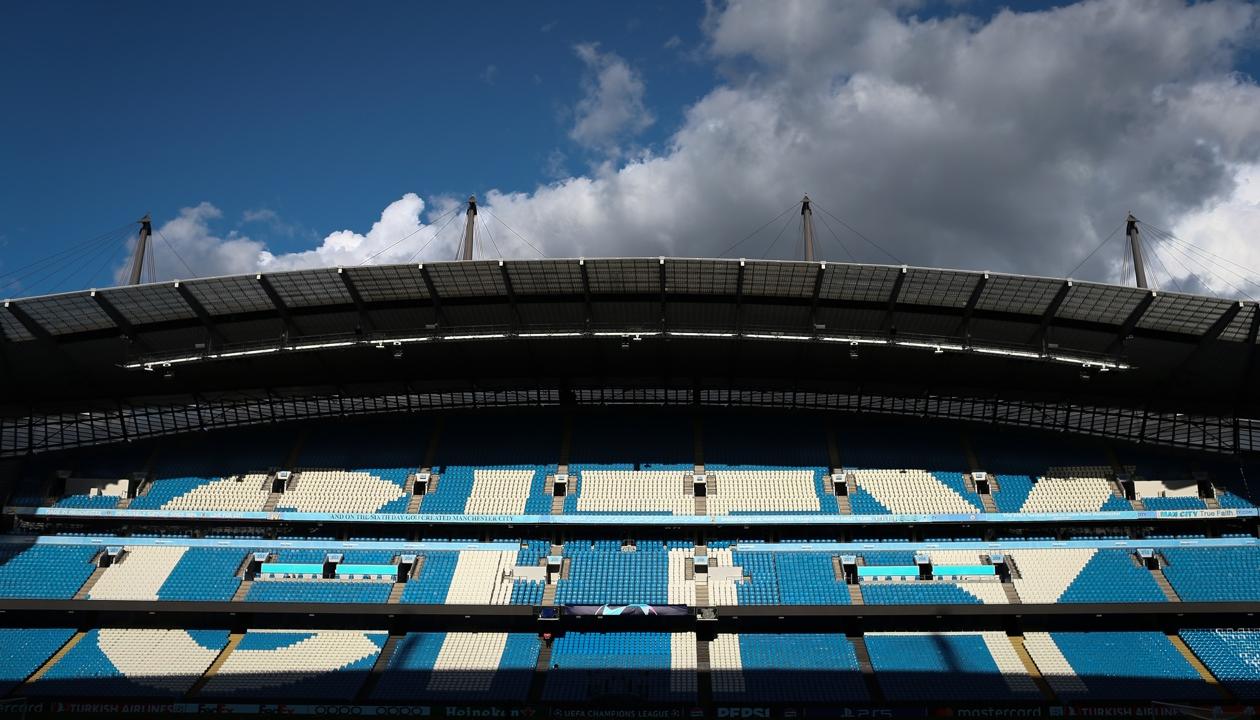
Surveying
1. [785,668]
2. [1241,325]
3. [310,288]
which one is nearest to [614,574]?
[785,668]

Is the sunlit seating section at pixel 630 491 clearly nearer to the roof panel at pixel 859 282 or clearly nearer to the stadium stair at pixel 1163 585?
the roof panel at pixel 859 282

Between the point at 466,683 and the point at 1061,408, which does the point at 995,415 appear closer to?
the point at 1061,408

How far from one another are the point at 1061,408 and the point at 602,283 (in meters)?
28.7

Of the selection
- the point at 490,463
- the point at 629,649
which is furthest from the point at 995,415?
the point at 490,463

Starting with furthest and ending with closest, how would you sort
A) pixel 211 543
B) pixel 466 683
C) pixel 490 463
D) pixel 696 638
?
pixel 490 463 < pixel 211 543 < pixel 696 638 < pixel 466 683

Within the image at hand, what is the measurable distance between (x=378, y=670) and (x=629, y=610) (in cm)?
1227

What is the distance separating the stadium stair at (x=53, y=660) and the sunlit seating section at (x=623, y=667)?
23.8 metres

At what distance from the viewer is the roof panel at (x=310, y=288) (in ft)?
125

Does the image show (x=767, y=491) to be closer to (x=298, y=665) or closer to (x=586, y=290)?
(x=586, y=290)

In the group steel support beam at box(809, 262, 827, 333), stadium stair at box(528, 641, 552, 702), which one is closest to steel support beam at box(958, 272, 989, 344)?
steel support beam at box(809, 262, 827, 333)

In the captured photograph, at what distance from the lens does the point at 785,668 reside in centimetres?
3750

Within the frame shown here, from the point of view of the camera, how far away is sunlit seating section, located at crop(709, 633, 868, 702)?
118 ft

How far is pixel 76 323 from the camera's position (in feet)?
131

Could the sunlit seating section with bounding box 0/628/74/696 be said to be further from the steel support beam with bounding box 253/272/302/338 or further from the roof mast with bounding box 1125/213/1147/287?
the roof mast with bounding box 1125/213/1147/287
